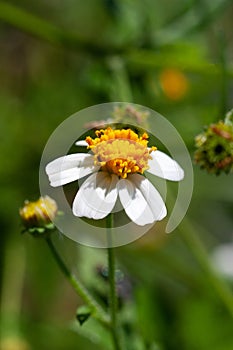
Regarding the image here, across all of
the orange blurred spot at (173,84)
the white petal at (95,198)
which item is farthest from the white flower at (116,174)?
the orange blurred spot at (173,84)

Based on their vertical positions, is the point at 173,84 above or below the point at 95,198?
above

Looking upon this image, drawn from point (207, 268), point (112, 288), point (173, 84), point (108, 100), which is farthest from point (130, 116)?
point (173, 84)

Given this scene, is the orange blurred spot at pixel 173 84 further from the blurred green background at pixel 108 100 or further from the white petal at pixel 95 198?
the white petal at pixel 95 198

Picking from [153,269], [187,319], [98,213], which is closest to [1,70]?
[153,269]

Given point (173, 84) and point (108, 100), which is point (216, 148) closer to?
point (108, 100)

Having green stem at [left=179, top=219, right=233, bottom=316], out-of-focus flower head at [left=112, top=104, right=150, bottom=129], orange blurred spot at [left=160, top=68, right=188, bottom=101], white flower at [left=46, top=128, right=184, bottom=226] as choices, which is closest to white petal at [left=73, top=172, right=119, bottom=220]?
white flower at [left=46, top=128, right=184, bottom=226]

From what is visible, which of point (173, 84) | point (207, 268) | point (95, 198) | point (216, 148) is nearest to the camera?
point (95, 198)
